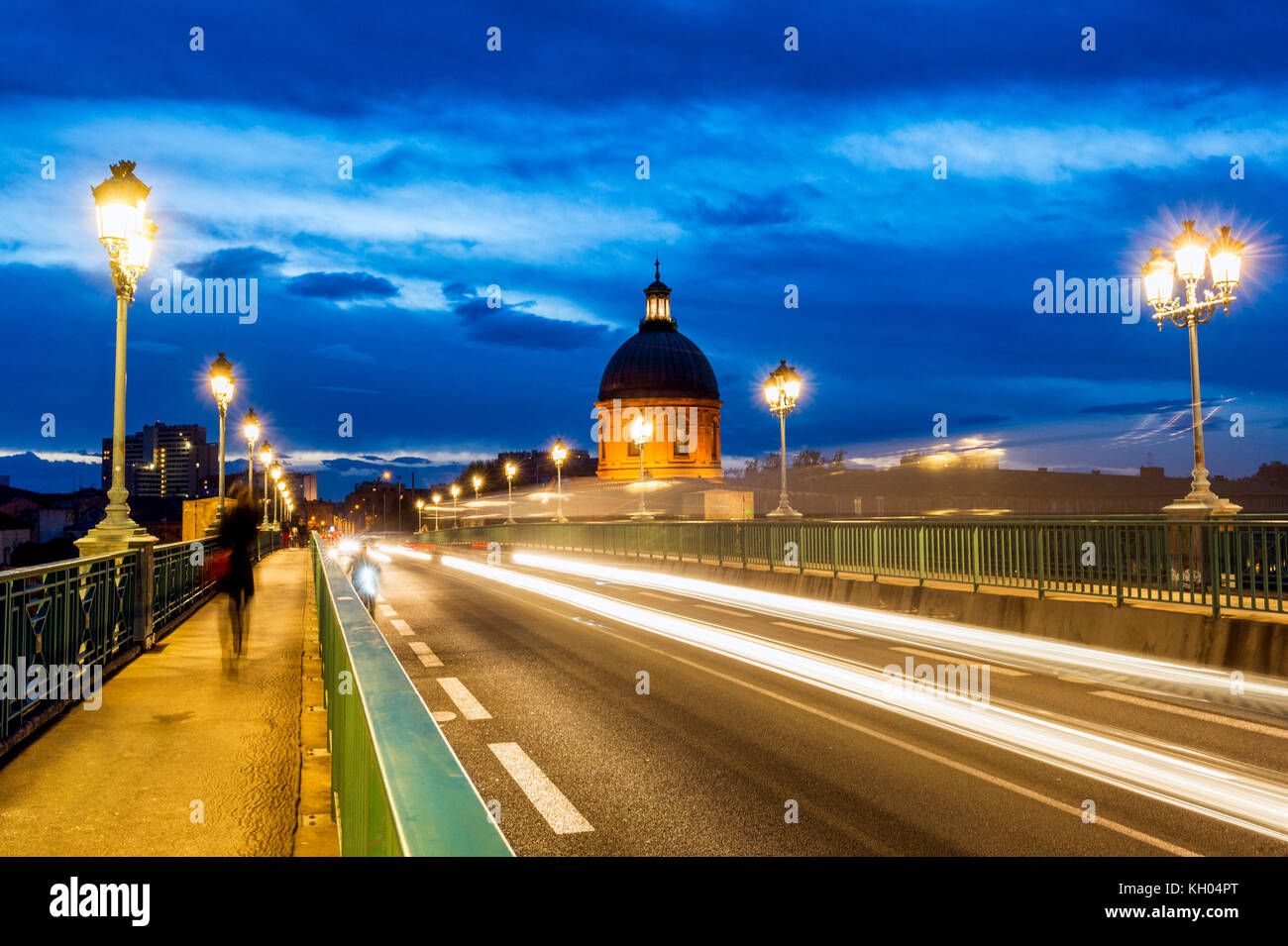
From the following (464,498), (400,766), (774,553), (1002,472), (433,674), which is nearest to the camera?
(400,766)

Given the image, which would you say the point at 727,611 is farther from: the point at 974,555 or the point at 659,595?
the point at 974,555

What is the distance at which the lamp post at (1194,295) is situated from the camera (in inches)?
632

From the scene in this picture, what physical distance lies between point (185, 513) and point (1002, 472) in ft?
216

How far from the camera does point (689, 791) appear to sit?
249 inches

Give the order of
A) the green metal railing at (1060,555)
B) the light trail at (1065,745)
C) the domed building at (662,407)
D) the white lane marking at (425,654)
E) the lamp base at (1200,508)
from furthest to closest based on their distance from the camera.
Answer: the domed building at (662,407) → the lamp base at (1200,508) → the white lane marking at (425,654) → the green metal railing at (1060,555) → the light trail at (1065,745)

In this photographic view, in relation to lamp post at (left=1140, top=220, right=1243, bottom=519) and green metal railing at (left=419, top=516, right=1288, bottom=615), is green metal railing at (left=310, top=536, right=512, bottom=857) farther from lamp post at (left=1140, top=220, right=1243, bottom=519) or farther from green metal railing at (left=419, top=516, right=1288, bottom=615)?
lamp post at (left=1140, top=220, right=1243, bottom=519)

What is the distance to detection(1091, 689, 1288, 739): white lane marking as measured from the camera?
795 centimetres

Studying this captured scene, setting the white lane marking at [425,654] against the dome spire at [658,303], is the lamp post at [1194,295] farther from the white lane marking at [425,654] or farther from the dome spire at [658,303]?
the dome spire at [658,303]

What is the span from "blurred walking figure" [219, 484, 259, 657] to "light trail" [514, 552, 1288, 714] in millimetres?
8656

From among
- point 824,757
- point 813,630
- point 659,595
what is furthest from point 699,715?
point 659,595

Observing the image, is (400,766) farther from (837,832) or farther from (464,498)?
(464,498)

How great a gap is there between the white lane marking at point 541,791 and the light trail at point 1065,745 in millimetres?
3566

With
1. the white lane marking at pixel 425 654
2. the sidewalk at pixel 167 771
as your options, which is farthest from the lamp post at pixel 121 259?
the white lane marking at pixel 425 654
